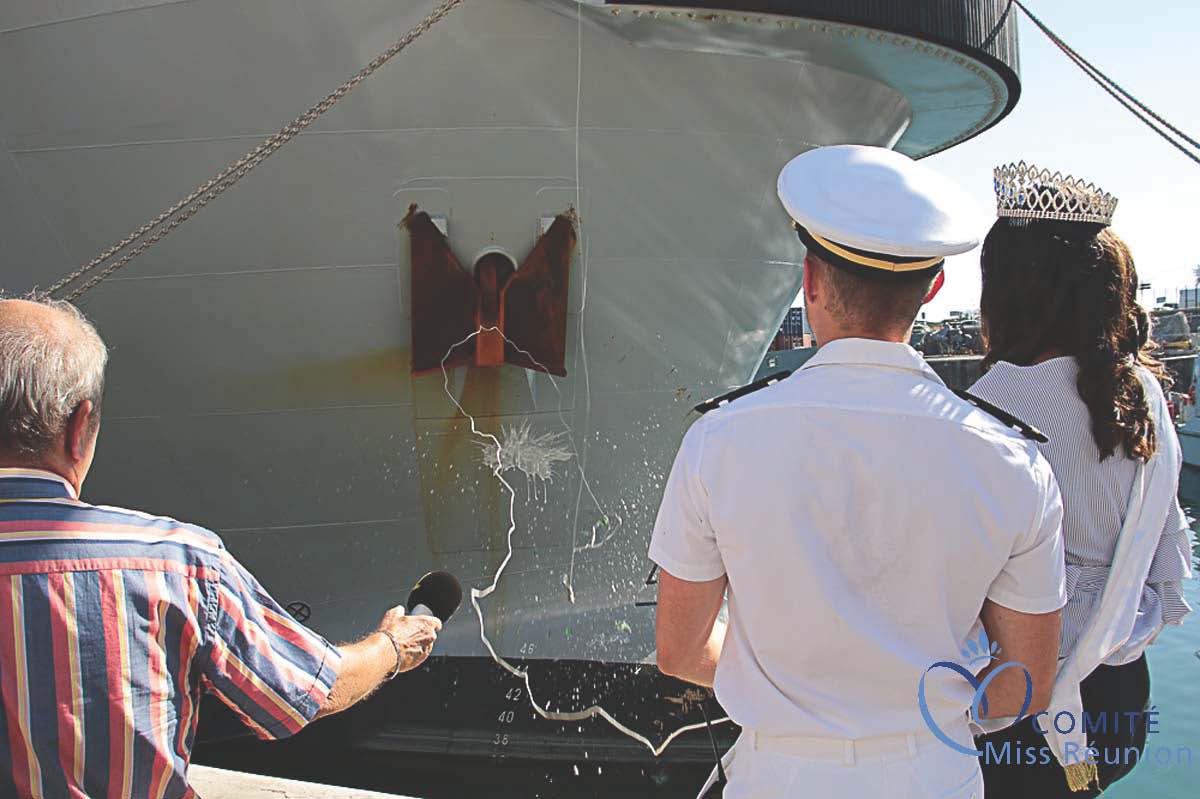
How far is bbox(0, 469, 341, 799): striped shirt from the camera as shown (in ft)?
4.43

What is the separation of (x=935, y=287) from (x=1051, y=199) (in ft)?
2.05

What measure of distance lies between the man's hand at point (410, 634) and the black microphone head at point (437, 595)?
6.8 inches

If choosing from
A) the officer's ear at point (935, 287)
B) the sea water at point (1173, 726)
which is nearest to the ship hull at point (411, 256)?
the sea water at point (1173, 726)

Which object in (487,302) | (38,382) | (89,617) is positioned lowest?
(487,302)

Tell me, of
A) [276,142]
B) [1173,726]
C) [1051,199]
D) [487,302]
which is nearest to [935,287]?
[1051,199]

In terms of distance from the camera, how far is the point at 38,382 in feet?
4.62

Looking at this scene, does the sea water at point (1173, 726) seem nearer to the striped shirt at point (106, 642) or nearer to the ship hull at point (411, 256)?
the ship hull at point (411, 256)

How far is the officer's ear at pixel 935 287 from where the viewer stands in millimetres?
1524

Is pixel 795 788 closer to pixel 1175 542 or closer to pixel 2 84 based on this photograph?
pixel 1175 542

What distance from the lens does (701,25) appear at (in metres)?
4.42

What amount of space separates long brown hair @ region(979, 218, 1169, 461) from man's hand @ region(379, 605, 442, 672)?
4.04 feet

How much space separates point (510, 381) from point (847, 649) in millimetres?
3610

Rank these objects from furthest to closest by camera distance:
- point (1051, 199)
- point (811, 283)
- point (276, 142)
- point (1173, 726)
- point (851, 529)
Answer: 1. point (1173, 726)
2. point (276, 142)
3. point (1051, 199)
4. point (811, 283)
5. point (851, 529)

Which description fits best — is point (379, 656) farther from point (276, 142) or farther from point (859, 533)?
point (276, 142)
